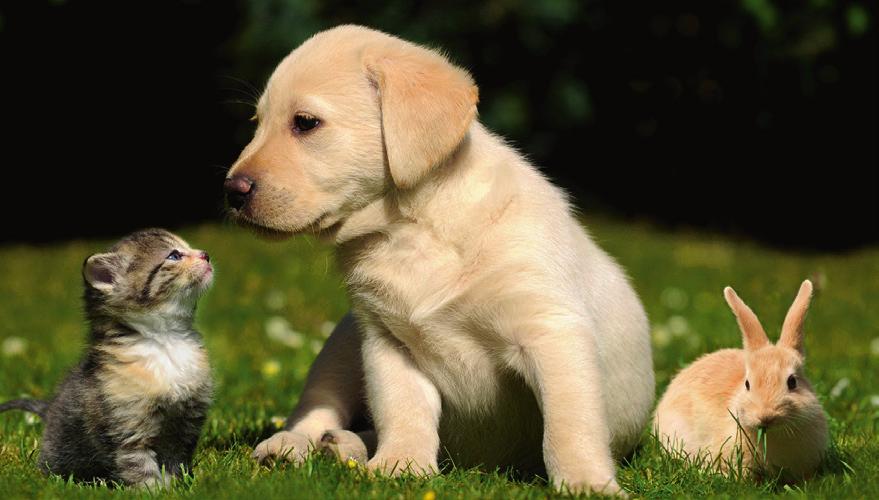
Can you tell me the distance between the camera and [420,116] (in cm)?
432

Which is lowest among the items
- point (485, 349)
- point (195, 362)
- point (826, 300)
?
point (826, 300)

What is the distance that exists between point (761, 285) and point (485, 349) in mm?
7577

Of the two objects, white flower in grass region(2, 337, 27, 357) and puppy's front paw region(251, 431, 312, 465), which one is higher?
puppy's front paw region(251, 431, 312, 465)

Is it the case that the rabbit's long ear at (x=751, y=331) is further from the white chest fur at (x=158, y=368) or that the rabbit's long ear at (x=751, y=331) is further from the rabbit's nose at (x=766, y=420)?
the white chest fur at (x=158, y=368)

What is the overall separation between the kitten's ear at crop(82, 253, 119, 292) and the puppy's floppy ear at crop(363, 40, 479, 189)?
1.13m

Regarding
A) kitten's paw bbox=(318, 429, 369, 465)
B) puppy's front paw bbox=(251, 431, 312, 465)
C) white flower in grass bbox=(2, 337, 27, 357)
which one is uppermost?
kitten's paw bbox=(318, 429, 369, 465)

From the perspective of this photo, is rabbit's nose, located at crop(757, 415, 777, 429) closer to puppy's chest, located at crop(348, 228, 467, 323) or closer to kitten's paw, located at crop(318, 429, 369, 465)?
puppy's chest, located at crop(348, 228, 467, 323)

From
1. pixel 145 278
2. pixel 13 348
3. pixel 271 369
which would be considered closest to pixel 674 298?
pixel 271 369

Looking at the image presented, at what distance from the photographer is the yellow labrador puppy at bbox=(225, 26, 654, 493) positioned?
4.18 m

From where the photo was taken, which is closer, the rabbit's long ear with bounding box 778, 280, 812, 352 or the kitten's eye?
the kitten's eye

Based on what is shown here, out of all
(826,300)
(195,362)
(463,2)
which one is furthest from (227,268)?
(195,362)

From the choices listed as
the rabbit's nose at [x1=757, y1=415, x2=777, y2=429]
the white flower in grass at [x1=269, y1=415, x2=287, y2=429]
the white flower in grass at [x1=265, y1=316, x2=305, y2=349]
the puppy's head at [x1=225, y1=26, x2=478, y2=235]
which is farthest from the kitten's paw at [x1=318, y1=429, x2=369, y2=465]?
the white flower in grass at [x1=265, y1=316, x2=305, y2=349]

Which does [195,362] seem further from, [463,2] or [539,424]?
[463,2]

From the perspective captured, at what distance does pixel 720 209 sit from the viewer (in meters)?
17.7
